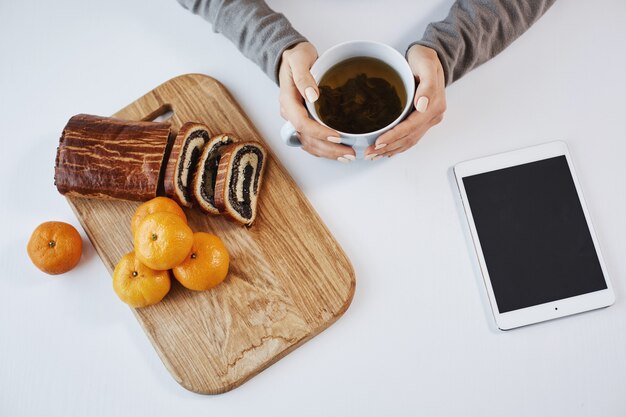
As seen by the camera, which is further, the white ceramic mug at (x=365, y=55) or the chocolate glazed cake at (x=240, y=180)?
the chocolate glazed cake at (x=240, y=180)

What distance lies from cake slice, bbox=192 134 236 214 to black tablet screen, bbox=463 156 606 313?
51cm

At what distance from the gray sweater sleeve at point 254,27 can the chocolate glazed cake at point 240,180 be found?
0.17 meters

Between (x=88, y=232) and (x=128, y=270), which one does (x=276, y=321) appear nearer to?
(x=128, y=270)

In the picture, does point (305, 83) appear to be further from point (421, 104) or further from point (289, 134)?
point (421, 104)

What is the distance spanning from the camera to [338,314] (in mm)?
1070

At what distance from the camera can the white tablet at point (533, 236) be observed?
3.43 ft

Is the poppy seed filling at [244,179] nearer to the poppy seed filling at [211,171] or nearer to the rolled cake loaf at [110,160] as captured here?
the poppy seed filling at [211,171]

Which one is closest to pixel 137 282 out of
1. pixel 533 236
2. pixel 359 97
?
pixel 359 97

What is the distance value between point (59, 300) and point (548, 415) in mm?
1024

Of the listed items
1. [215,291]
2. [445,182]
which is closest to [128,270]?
[215,291]

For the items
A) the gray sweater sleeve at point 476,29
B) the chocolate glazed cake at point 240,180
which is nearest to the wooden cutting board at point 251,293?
the chocolate glazed cake at point 240,180

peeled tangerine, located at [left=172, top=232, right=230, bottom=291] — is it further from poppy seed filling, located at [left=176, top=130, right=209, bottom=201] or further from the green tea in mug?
the green tea in mug

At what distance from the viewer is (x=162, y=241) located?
0.97m

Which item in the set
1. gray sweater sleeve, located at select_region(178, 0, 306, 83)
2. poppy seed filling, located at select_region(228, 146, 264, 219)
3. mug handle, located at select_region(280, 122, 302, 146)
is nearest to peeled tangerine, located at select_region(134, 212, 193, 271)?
poppy seed filling, located at select_region(228, 146, 264, 219)
